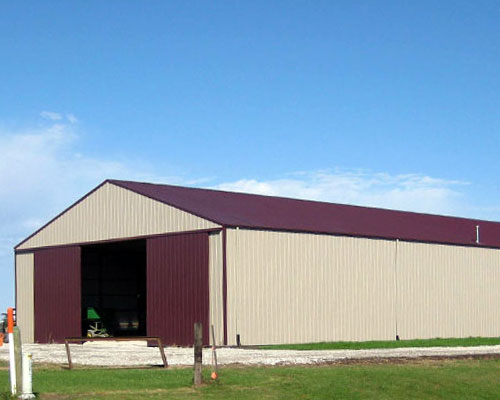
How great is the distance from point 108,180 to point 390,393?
24.4 m

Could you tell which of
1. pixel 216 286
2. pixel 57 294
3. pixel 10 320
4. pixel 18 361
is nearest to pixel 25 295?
pixel 57 294

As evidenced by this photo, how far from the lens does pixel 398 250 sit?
132 ft

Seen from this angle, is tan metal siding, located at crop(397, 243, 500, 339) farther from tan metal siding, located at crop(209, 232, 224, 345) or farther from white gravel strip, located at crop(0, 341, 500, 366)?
white gravel strip, located at crop(0, 341, 500, 366)

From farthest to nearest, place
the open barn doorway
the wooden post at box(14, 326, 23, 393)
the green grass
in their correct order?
1. the open barn doorway
2. the green grass
3. the wooden post at box(14, 326, 23, 393)

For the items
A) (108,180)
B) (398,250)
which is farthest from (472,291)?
(108,180)

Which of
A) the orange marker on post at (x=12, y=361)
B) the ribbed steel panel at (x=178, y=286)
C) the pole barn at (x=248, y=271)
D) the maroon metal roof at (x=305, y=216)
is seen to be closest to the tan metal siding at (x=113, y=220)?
the pole barn at (x=248, y=271)

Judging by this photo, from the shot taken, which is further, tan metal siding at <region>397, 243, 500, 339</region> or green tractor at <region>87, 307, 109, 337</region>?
green tractor at <region>87, 307, 109, 337</region>

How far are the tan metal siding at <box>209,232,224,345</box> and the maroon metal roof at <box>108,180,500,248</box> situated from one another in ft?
2.87

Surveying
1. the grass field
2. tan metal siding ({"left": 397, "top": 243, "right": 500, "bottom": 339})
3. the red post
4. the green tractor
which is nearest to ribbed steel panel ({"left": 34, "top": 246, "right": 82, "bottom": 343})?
the green tractor

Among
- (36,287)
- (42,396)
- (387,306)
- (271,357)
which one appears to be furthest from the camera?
(36,287)

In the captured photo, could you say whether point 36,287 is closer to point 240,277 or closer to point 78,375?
point 240,277

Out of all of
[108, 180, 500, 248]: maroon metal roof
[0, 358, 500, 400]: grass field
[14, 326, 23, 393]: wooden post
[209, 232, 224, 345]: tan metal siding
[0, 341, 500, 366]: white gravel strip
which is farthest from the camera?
[108, 180, 500, 248]: maroon metal roof

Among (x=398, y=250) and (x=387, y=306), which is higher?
(x=398, y=250)

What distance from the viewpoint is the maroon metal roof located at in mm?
36281
